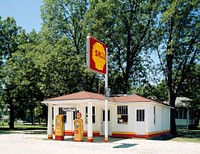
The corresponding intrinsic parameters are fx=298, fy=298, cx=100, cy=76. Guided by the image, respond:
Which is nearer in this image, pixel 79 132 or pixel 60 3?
pixel 79 132

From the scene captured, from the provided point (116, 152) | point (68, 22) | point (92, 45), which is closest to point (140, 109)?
point (92, 45)

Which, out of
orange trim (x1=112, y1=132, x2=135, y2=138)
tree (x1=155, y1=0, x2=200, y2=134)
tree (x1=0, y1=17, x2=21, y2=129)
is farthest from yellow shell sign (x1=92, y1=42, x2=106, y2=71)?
tree (x1=0, y1=17, x2=21, y2=129)

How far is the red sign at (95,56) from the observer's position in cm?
1791

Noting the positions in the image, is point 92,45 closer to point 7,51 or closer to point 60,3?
point 60,3

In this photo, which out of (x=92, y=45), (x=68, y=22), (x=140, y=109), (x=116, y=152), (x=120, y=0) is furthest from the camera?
(x=68, y=22)

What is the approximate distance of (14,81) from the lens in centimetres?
3725

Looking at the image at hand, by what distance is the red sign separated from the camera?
17.9m

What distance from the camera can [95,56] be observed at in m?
18.6

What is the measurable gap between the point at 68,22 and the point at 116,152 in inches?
990

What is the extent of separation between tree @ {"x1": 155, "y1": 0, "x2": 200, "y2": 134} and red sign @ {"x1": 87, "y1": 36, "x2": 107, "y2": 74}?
37.3 feet

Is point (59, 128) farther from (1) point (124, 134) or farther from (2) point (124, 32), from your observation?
(2) point (124, 32)

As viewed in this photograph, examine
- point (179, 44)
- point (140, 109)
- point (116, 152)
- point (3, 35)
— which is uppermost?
point (3, 35)

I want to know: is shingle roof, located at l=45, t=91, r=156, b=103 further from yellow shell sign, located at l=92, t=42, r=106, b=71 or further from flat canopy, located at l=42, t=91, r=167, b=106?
yellow shell sign, located at l=92, t=42, r=106, b=71

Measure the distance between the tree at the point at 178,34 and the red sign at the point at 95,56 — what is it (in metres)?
11.4
